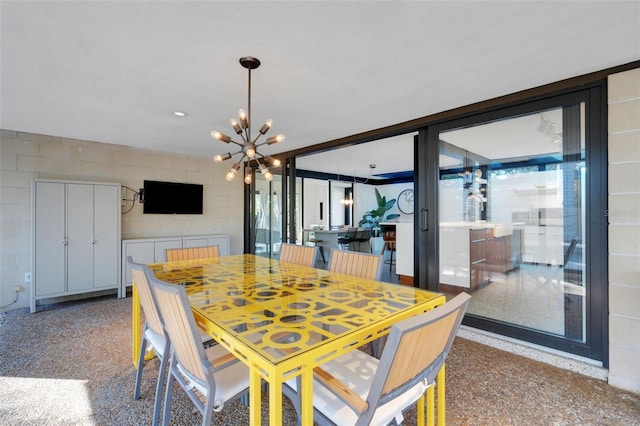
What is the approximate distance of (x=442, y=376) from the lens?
153cm

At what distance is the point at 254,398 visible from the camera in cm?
108

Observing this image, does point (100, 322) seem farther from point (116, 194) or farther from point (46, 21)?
point (46, 21)

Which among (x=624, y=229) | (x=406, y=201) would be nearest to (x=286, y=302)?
(x=624, y=229)

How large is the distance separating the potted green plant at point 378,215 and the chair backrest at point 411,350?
724 cm

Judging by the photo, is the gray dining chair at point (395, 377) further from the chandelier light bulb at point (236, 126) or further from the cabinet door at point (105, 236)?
the cabinet door at point (105, 236)

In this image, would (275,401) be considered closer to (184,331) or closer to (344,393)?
(344,393)

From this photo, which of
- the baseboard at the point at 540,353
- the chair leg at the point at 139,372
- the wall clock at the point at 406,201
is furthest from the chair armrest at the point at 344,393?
the wall clock at the point at 406,201

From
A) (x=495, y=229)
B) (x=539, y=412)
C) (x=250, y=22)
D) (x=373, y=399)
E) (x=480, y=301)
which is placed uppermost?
(x=250, y=22)

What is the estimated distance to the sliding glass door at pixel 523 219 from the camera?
7.31ft

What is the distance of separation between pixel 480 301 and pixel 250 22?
3.05m

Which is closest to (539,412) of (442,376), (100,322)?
(442,376)

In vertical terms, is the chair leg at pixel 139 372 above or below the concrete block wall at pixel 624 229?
below

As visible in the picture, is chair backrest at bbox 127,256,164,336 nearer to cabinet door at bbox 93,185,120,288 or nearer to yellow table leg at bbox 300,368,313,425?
yellow table leg at bbox 300,368,313,425

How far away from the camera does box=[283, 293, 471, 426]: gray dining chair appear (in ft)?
3.11
